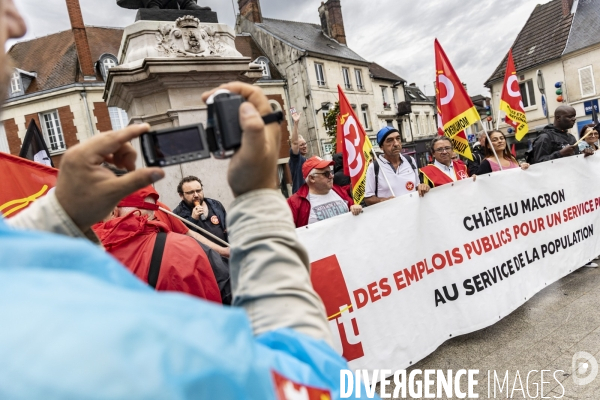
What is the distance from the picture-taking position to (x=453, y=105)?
4.90 metres

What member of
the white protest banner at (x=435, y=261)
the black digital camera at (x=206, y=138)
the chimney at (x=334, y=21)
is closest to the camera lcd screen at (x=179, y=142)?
the black digital camera at (x=206, y=138)

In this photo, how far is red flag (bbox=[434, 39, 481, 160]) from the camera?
4816 millimetres

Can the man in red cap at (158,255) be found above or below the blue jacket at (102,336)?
below

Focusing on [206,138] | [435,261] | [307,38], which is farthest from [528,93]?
[206,138]

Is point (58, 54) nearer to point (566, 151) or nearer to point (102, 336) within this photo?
point (566, 151)

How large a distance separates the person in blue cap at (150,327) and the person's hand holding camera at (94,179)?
0.04m

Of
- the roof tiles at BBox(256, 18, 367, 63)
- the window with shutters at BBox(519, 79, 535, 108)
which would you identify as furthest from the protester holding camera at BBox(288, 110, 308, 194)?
the window with shutters at BBox(519, 79, 535, 108)

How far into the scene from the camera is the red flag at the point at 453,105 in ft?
15.8

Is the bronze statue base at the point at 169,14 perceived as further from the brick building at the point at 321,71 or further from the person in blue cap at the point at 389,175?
the brick building at the point at 321,71

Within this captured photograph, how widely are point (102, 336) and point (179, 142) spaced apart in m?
0.55

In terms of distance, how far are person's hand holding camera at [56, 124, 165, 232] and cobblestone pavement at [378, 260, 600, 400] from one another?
110 inches

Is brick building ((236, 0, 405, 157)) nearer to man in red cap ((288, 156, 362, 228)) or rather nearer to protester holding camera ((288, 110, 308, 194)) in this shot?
protester holding camera ((288, 110, 308, 194))

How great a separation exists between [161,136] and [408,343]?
10.2ft

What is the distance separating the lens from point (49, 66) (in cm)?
2647
